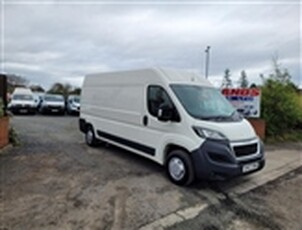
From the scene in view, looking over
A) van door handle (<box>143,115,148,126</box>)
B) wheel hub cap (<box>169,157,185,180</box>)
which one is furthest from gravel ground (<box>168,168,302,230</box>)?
van door handle (<box>143,115,148,126</box>)

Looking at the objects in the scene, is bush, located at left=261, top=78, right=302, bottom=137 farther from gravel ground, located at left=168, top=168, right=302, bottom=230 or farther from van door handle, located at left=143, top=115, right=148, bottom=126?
van door handle, located at left=143, top=115, right=148, bottom=126

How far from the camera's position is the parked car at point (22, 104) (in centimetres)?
1939

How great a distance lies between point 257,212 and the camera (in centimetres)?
450

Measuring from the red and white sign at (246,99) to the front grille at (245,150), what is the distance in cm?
553

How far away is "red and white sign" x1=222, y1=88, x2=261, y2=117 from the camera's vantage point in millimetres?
10828

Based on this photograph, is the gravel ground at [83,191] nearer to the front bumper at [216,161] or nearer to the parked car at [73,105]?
the front bumper at [216,161]

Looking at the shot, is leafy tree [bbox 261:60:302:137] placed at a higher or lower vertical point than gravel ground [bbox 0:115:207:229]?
higher

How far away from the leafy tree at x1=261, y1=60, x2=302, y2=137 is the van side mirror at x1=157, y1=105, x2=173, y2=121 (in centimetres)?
726

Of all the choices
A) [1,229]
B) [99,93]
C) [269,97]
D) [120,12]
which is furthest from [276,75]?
[1,229]

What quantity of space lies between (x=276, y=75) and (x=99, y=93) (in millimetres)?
8402

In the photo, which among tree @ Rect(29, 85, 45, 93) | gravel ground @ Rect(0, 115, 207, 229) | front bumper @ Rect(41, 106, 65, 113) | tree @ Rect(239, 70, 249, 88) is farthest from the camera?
tree @ Rect(29, 85, 45, 93)

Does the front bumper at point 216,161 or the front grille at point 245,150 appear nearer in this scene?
the front bumper at point 216,161

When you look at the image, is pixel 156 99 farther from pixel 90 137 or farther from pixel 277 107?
pixel 277 107

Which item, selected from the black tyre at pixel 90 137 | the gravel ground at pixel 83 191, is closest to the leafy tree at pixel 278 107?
the gravel ground at pixel 83 191
